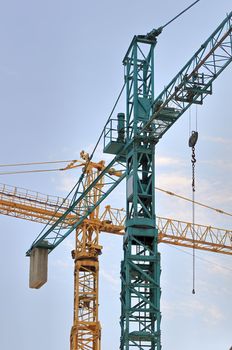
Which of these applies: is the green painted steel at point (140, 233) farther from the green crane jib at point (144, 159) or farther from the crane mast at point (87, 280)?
the crane mast at point (87, 280)

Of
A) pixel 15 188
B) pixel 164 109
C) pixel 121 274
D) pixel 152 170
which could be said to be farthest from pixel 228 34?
pixel 15 188

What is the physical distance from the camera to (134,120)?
158 feet

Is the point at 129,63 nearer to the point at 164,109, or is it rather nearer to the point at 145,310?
the point at 164,109

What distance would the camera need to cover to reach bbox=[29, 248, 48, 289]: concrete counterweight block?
54.8m

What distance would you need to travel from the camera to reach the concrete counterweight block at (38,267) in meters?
54.8

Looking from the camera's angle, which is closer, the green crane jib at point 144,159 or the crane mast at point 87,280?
the green crane jib at point 144,159

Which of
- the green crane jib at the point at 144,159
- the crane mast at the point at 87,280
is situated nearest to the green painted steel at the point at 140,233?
the green crane jib at the point at 144,159

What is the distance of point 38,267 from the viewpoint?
56.3 meters

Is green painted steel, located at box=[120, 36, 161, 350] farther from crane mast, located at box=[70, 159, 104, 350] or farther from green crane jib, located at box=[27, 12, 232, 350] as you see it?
crane mast, located at box=[70, 159, 104, 350]

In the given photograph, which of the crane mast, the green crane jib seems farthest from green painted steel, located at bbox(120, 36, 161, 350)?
the crane mast

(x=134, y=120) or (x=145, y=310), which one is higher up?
(x=134, y=120)

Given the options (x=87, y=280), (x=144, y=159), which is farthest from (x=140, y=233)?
(x=87, y=280)

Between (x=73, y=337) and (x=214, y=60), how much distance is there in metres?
47.7

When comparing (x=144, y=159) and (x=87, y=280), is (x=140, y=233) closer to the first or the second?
(x=144, y=159)
